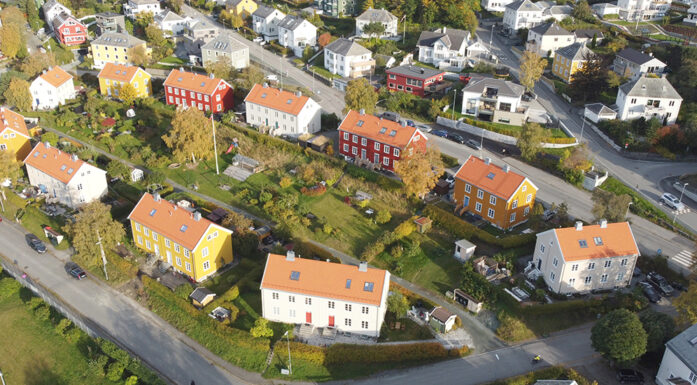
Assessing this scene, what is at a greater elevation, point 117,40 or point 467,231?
point 117,40

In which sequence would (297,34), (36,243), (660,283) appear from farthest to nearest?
(297,34), (36,243), (660,283)

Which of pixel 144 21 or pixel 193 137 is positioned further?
pixel 144 21

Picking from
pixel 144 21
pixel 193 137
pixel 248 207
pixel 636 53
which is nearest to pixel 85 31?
pixel 144 21

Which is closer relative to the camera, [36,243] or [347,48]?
[36,243]

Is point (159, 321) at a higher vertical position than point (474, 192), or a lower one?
lower

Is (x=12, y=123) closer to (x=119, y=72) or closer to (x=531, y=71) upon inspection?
(x=119, y=72)

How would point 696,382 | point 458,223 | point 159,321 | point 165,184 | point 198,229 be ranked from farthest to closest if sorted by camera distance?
point 165,184 → point 458,223 → point 198,229 → point 159,321 → point 696,382

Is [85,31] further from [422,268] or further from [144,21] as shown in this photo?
[422,268]

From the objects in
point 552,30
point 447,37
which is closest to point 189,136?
point 447,37
